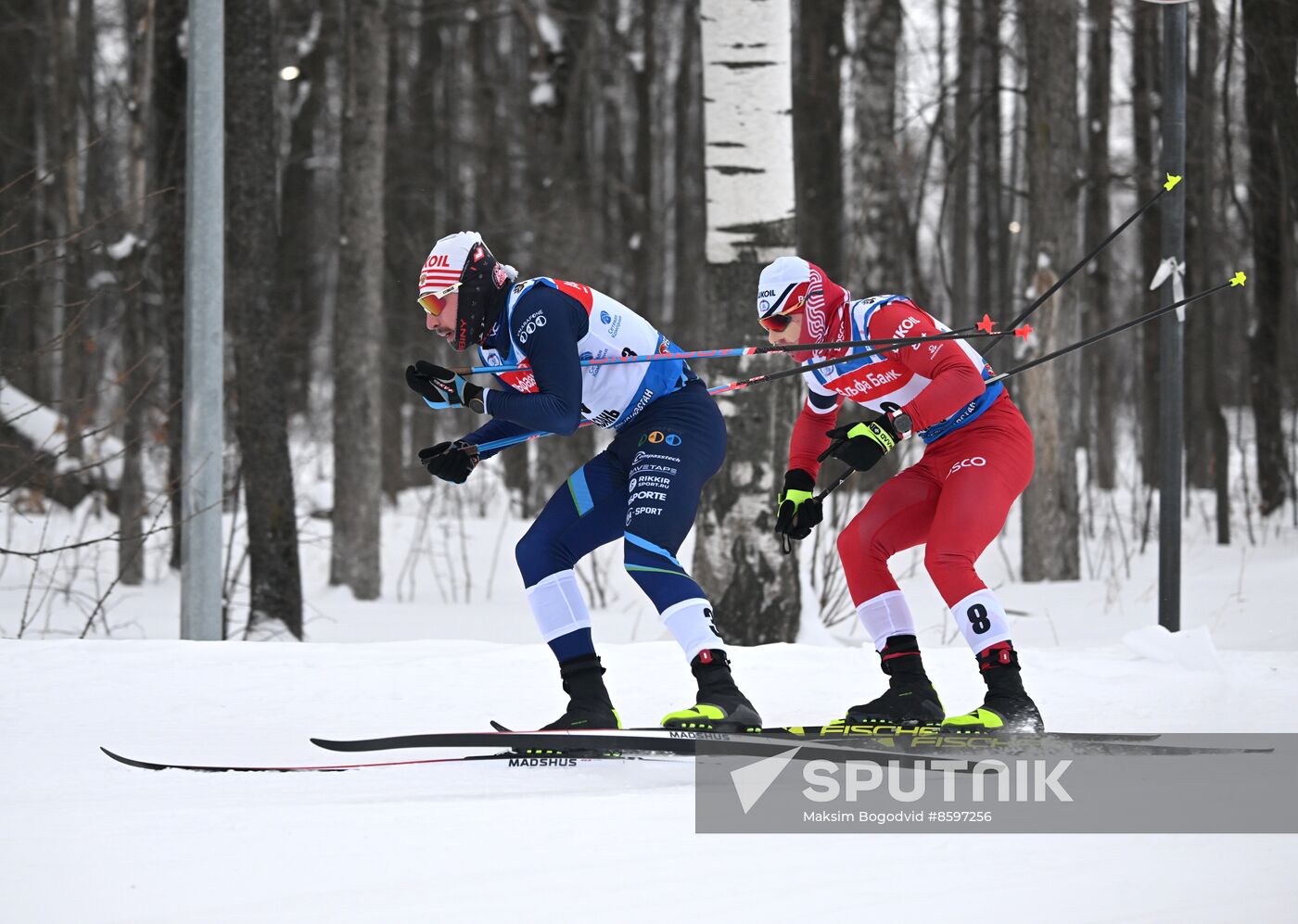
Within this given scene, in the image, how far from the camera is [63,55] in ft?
59.2

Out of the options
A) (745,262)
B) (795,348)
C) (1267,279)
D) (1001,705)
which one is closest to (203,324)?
(745,262)

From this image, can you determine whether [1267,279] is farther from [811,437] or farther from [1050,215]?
[811,437]

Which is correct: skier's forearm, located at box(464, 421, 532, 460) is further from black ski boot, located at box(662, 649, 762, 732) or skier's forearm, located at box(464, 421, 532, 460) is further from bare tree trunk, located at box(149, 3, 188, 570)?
bare tree trunk, located at box(149, 3, 188, 570)

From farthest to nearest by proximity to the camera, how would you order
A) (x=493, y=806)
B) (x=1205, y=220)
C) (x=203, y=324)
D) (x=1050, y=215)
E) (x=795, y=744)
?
1. (x=1205, y=220)
2. (x=1050, y=215)
3. (x=203, y=324)
4. (x=795, y=744)
5. (x=493, y=806)

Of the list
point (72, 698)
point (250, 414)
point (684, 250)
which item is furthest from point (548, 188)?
point (684, 250)

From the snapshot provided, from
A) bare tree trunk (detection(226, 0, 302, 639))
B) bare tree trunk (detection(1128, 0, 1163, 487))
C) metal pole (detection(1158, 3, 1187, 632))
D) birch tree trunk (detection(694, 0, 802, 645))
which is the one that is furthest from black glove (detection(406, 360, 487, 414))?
bare tree trunk (detection(1128, 0, 1163, 487))

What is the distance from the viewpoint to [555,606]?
4.35m

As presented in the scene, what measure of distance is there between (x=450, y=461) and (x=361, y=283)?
638 centimetres

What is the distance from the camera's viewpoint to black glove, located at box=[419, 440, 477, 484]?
4348mm

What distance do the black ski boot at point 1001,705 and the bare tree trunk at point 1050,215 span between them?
19.8 feet

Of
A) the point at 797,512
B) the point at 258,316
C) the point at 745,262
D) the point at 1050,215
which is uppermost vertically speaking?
the point at 1050,215

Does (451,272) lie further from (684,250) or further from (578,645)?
(684,250)

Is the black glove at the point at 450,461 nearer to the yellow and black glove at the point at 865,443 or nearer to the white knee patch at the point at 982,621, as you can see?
the yellow and black glove at the point at 865,443

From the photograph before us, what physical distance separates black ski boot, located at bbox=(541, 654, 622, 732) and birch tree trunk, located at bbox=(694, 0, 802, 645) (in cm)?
232
